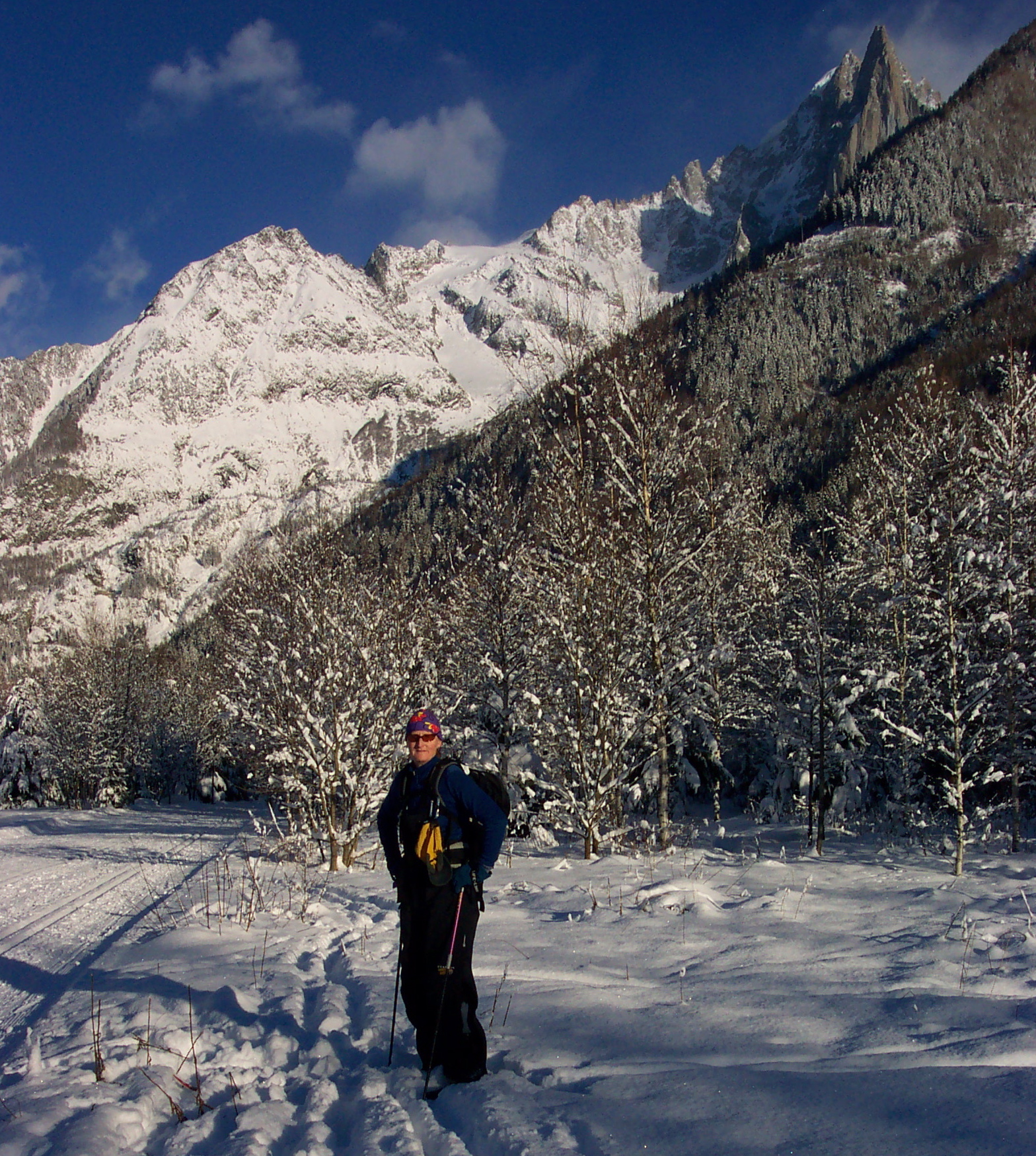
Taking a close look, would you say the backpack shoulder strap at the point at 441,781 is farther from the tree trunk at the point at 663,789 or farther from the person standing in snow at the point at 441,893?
the tree trunk at the point at 663,789

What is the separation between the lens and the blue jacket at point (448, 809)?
3809mm

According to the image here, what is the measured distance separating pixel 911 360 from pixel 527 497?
370 ft

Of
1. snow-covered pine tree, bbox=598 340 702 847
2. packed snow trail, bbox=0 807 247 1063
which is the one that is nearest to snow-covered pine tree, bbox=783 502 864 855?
snow-covered pine tree, bbox=598 340 702 847

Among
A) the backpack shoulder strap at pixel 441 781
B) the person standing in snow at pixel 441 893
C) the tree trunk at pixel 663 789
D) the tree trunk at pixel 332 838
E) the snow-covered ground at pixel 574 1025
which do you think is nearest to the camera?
the snow-covered ground at pixel 574 1025

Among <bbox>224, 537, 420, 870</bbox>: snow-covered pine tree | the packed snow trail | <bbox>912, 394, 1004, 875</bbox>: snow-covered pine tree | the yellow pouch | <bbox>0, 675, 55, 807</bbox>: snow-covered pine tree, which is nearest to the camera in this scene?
the yellow pouch

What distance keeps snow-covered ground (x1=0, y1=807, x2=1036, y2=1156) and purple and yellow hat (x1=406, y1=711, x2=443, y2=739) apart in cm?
177

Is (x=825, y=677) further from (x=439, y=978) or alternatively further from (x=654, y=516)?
(x=439, y=978)

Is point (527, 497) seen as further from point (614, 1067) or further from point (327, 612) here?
point (614, 1067)

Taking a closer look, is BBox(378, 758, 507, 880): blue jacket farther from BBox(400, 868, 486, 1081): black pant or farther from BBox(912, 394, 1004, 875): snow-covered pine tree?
BBox(912, 394, 1004, 875): snow-covered pine tree

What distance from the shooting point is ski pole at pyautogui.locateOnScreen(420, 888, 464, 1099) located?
3456 mm

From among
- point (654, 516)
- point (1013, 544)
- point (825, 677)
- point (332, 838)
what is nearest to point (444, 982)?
point (332, 838)

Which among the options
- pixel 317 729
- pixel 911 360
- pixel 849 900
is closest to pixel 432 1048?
pixel 849 900

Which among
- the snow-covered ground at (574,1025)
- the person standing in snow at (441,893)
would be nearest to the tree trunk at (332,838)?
the snow-covered ground at (574,1025)

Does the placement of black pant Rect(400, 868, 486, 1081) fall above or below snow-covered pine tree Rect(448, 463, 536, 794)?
below
